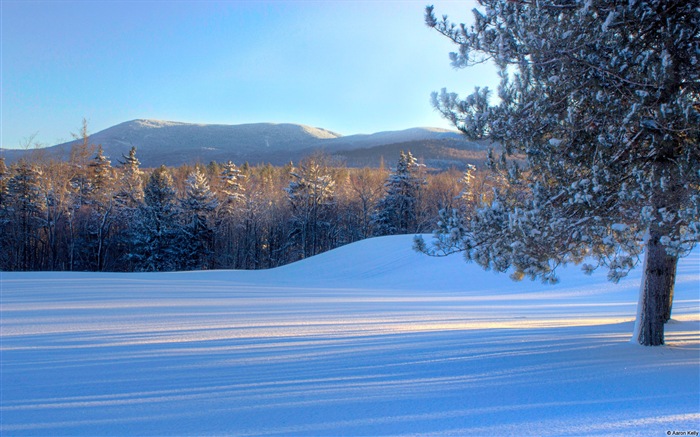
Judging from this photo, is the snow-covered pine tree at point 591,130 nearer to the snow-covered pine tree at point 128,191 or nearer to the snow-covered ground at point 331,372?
the snow-covered ground at point 331,372

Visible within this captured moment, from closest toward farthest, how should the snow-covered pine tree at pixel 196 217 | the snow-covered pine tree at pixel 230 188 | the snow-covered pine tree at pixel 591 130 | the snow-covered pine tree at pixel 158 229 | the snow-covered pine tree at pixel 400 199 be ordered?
1. the snow-covered pine tree at pixel 591 130
2. the snow-covered pine tree at pixel 158 229
3. the snow-covered pine tree at pixel 196 217
4. the snow-covered pine tree at pixel 400 199
5. the snow-covered pine tree at pixel 230 188

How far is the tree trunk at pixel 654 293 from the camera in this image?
567 cm

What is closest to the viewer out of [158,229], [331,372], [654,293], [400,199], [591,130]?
[331,372]

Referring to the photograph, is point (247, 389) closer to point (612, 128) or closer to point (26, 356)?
point (26, 356)

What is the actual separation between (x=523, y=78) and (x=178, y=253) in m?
35.8

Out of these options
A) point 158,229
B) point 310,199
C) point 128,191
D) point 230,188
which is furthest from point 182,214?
point 310,199

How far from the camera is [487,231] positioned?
5625mm

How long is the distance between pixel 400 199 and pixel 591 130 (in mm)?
34948

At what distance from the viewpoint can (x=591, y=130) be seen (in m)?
5.16

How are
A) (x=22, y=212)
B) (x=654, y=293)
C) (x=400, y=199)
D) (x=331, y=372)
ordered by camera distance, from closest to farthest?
(x=331, y=372) → (x=654, y=293) → (x=22, y=212) → (x=400, y=199)

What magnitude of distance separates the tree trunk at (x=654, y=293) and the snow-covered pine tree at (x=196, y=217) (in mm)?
35493

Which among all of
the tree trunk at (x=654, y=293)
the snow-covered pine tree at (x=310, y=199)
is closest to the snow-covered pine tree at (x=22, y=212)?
the snow-covered pine tree at (x=310, y=199)

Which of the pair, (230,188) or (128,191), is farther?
(230,188)

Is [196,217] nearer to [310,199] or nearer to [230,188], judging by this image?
[230,188]
